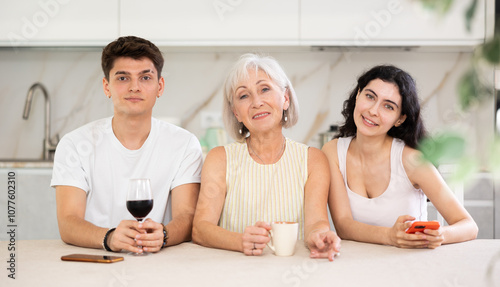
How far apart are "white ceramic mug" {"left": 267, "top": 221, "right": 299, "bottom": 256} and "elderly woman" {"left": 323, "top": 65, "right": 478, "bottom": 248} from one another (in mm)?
425

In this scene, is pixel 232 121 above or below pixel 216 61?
below

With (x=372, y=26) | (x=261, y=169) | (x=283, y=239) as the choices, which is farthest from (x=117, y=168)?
(x=372, y=26)

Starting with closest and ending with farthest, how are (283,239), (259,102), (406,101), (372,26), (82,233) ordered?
(283,239) < (82,233) < (259,102) < (406,101) < (372,26)

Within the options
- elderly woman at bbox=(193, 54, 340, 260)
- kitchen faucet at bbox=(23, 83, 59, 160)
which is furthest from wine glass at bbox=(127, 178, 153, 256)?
kitchen faucet at bbox=(23, 83, 59, 160)

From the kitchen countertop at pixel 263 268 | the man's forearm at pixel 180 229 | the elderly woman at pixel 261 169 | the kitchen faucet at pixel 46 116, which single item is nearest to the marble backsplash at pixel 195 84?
→ the kitchen faucet at pixel 46 116

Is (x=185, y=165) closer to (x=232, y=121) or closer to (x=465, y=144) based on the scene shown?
(x=232, y=121)

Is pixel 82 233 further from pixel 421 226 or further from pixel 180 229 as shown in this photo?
pixel 421 226

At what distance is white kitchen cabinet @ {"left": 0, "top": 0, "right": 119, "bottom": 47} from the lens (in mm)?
3129

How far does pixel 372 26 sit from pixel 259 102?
172 cm

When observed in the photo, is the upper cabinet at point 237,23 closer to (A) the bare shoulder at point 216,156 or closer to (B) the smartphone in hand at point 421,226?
(A) the bare shoulder at point 216,156

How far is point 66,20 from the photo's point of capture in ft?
10.3

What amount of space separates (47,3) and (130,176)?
6.46 ft

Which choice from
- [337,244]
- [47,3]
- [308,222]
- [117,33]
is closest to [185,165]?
[308,222]

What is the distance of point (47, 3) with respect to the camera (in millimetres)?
3158
